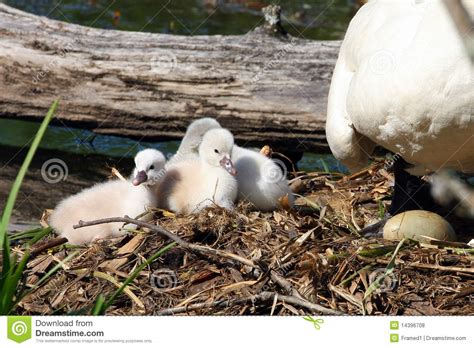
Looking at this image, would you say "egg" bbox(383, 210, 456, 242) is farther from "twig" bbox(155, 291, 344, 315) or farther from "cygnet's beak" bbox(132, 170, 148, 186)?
"cygnet's beak" bbox(132, 170, 148, 186)

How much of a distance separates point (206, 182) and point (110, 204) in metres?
0.47

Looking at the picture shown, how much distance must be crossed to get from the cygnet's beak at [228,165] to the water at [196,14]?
15.1ft

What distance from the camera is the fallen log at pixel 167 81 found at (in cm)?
590

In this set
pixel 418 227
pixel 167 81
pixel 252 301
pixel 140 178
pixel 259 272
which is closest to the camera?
pixel 252 301

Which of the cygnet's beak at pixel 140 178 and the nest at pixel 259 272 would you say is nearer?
the nest at pixel 259 272

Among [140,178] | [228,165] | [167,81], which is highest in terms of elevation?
[167,81]

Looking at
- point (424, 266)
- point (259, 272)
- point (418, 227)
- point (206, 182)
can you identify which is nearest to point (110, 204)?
point (206, 182)

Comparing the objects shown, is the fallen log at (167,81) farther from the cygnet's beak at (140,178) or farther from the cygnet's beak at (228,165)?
the cygnet's beak at (140,178)

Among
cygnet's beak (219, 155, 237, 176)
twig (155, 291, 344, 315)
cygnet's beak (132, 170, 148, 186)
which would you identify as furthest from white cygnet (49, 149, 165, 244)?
twig (155, 291, 344, 315)

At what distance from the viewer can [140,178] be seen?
14.3 feet

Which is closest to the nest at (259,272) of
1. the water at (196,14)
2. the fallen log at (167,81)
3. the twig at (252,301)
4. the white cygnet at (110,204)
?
the twig at (252,301)

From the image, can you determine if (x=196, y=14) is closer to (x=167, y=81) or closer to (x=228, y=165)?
(x=167, y=81)

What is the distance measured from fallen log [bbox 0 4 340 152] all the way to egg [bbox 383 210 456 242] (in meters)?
1.74
